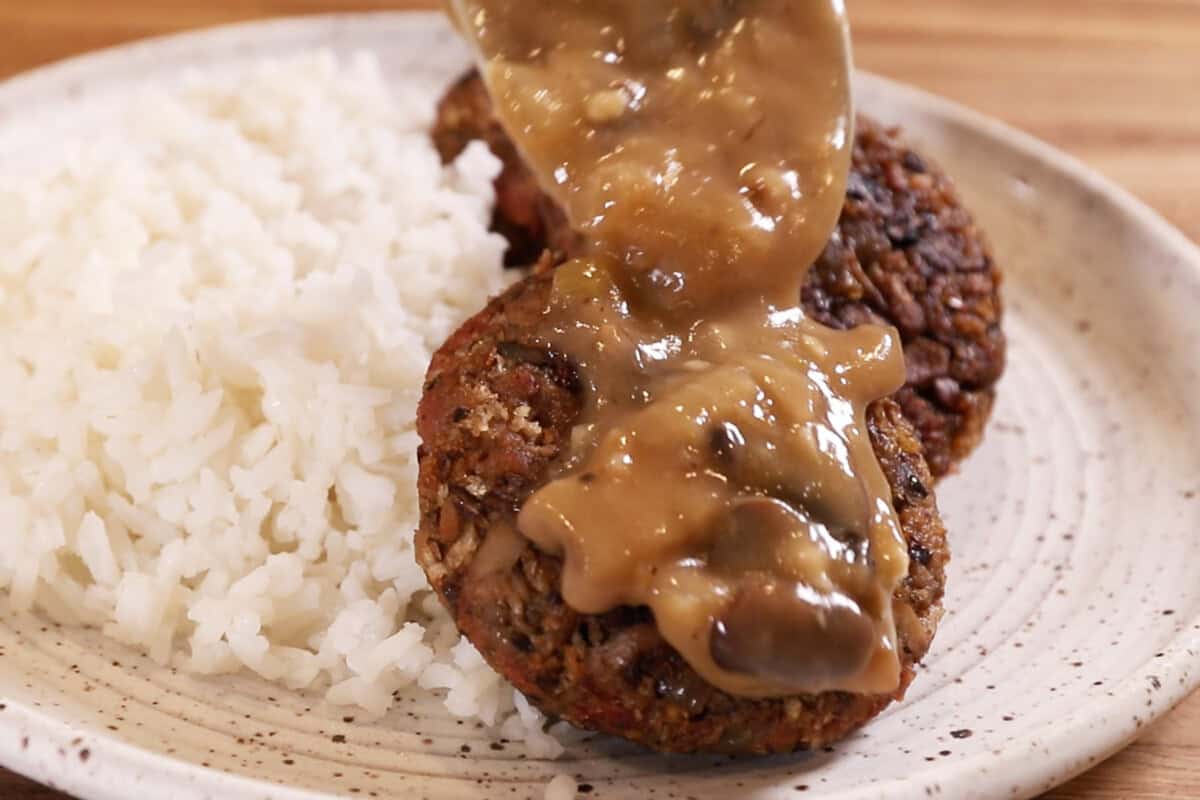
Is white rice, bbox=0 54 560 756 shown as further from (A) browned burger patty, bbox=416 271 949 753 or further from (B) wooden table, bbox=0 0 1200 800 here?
(B) wooden table, bbox=0 0 1200 800

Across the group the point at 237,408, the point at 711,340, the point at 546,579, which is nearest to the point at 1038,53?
the point at 711,340

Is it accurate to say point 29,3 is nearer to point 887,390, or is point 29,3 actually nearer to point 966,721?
point 887,390

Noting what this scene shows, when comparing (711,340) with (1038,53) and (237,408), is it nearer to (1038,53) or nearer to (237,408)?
(237,408)

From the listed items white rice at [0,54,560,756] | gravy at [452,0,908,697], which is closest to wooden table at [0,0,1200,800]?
white rice at [0,54,560,756]

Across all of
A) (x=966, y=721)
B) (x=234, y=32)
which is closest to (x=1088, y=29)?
(x=234, y=32)

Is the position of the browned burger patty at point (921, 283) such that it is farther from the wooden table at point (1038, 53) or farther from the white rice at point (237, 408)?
the wooden table at point (1038, 53)
